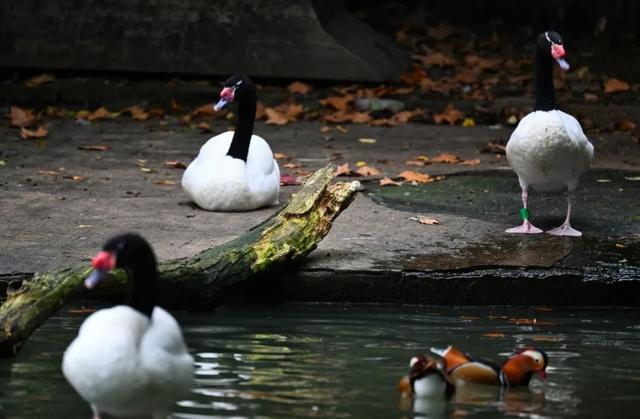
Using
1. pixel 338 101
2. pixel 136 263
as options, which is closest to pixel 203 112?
pixel 338 101

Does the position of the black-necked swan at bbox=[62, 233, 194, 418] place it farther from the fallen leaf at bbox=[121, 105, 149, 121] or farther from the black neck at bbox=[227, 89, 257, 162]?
the fallen leaf at bbox=[121, 105, 149, 121]

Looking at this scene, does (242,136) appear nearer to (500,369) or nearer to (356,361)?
(356,361)

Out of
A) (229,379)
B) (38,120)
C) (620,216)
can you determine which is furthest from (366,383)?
(38,120)

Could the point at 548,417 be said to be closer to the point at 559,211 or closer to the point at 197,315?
the point at 197,315

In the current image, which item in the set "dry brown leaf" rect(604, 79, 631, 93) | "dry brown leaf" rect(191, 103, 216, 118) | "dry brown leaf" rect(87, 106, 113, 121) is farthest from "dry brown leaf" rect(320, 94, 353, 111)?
"dry brown leaf" rect(604, 79, 631, 93)

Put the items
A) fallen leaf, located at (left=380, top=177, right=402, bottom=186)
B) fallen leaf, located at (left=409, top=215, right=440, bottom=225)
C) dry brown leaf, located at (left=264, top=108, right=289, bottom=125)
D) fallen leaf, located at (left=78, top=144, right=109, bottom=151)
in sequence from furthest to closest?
dry brown leaf, located at (left=264, top=108, right=289, bottom=125) < fallen leaf, located at (left=78, top=144, right=109, bottom=151) < fallen leaf, located at (left=380, top=177, right=402, bottom=186) < fallen leaf, located at (left=409, top=215, right=440, bottom=225)

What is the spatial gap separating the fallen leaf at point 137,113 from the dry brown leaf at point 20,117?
1061 millimetres

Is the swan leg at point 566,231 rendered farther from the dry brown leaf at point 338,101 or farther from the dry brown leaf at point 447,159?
the dry brown leaf at point 338,101

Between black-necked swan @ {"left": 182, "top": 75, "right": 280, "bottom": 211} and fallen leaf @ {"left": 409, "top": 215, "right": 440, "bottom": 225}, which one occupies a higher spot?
black-necked swan @ {"left": 182, "top": 75, "right": 280, "bottom": 211}

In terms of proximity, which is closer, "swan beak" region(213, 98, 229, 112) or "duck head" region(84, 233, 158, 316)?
"duck head" region(84, 233, 158, 316)

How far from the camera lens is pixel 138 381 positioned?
4.66 m

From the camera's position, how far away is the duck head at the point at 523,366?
5738mm

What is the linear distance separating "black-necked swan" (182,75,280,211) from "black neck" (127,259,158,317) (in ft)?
12.7

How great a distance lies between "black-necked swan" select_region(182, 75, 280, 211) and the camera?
29.3 ft
